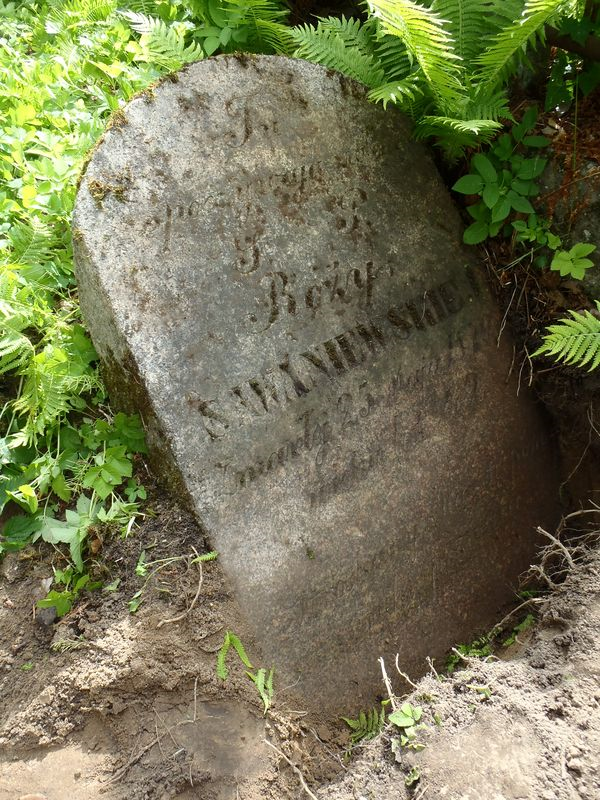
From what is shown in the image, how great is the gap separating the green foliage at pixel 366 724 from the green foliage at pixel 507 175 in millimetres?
2132

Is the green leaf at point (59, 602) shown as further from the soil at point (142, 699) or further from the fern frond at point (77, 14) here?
the fern frond at point (77, 14)

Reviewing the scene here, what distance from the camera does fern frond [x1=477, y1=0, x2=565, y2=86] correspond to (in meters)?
2.42

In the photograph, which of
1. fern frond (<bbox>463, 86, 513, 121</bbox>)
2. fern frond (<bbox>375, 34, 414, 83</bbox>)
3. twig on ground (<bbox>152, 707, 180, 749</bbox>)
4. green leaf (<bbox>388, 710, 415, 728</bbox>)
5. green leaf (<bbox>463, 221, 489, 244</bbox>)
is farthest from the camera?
green leaf (<bbox>463, 221, 489, 244</bbox>)

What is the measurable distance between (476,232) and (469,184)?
0.22 meters

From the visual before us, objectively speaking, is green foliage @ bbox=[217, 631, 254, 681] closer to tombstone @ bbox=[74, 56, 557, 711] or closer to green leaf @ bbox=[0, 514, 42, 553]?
tombstone @ bbox=[74, 56, 557, 711]

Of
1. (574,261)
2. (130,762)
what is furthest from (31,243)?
(574,261)

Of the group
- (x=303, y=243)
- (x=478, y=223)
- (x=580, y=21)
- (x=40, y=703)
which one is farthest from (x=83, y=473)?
(x=580, y=21)

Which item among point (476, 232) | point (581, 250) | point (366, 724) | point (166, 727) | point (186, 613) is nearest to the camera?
point (166, 727)

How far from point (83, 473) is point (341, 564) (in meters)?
1.12

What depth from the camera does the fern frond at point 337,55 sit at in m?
2.96

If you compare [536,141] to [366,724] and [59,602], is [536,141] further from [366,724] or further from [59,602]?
[59,602]

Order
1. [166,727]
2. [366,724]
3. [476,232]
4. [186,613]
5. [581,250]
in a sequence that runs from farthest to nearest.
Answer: [476,232] < [581,250] < [366,724] < [186,613] < [166,727]

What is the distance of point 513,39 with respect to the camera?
2.59 m

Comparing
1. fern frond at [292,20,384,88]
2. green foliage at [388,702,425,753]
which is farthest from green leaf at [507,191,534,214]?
green foliage at [388,702,425,753]
